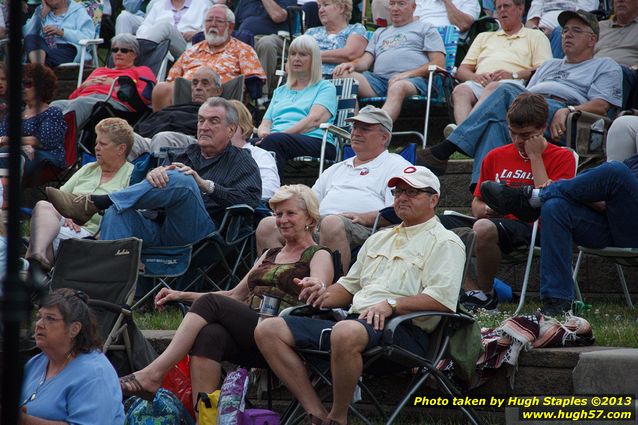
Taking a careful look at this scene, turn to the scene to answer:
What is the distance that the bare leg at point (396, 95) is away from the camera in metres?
8.08

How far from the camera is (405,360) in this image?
418cm

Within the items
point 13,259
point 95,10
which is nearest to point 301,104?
point 95,10

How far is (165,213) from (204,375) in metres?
1.94

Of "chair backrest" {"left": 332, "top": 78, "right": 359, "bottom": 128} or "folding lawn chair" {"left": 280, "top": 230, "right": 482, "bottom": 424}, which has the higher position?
"folding lawn chair" {"left": 280, "top": 230, "right": 482, "bottom": 424}

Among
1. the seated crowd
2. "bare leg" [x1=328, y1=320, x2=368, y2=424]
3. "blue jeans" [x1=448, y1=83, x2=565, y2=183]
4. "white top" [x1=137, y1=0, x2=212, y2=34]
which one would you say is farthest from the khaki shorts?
"white top" [x1=137, y1=0, x2=212, y2=34]

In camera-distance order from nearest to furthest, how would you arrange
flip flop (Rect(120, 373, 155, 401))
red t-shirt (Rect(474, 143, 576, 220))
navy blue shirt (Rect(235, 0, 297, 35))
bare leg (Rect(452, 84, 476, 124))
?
flip flop (Rect(120, 373, 155, 401)), red t-shirt (Rect(474, 143, 576, 220)), bare leg (Rect(452, 84, 476, 124)), navy blue shirt (Rect(235, 0, 297, 35))

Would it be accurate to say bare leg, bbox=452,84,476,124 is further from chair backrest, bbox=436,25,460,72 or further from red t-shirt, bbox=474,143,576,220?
red t-shirt, bbox=474,143,576,220

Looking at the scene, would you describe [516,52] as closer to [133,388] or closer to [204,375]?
[204,375]

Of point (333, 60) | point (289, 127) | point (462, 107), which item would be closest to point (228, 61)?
point (333, 60)

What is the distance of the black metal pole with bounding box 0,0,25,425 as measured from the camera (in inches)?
40.4

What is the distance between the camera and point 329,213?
20.7 feet

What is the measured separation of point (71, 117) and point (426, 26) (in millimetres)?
3095

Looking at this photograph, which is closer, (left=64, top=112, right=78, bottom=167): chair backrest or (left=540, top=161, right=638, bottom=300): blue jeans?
(left=540, top=161, right=638, bottom=300): blue jeans

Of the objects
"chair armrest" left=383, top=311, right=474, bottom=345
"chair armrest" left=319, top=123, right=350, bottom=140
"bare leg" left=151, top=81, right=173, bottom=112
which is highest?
"chair armrest" left=383, top=311, right=474, bottom=345
